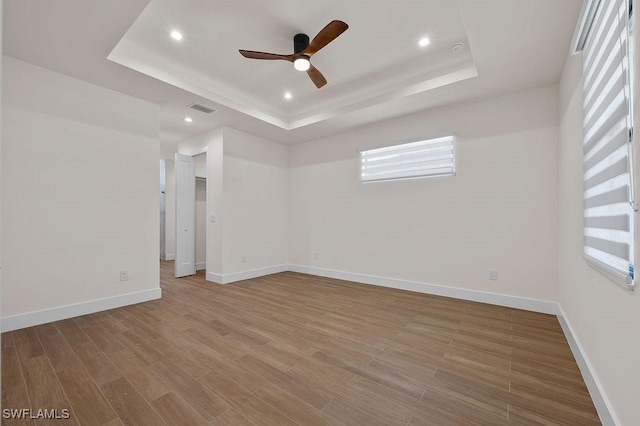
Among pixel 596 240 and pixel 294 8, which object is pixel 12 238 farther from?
pixel 596 240

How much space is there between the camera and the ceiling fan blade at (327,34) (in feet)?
7.33

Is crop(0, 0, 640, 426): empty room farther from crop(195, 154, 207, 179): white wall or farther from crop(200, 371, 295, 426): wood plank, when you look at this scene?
crop(195, 154, 207, 179): white wall

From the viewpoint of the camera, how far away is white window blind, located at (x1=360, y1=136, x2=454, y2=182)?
12.7 ft

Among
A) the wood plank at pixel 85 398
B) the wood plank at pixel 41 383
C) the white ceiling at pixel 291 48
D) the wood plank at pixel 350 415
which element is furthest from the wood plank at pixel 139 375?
the white ceiling at pixel 291 48

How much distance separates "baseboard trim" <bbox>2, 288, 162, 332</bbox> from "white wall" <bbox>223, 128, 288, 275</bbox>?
1275 millimetres

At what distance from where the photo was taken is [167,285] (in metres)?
4.52

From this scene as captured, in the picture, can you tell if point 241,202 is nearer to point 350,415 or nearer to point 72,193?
point 72,193

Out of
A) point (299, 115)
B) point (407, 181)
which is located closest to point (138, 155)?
point (299, 115)

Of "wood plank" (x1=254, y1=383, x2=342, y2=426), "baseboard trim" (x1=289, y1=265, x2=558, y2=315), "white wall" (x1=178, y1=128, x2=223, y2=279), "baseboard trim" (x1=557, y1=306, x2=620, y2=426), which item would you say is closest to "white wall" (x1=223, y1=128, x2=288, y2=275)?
"white wall" (x1=178, y1=128, x2=223, y2=279)

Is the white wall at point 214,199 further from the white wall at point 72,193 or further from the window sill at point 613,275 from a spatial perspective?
the window sill at point 613,275

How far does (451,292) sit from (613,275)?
2475 millimetres

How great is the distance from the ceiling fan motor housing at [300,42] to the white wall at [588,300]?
7.68 feet

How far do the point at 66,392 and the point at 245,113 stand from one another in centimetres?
359

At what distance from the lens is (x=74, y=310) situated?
10.00 feet
